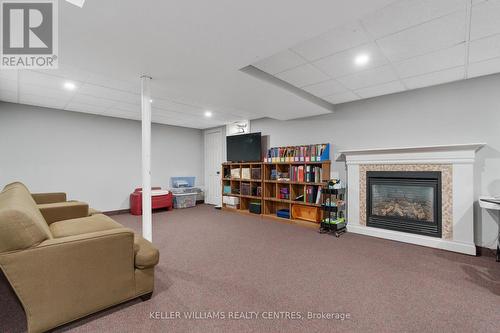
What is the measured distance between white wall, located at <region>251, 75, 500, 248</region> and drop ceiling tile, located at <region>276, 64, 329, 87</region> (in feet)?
4.93

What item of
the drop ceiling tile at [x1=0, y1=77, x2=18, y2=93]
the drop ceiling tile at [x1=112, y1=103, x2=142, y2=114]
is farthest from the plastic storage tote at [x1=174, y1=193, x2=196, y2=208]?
the drop ceiling tile at [x1=0, y1=77, x2=18, y2=93]

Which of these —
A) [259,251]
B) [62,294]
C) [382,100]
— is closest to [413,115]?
[382,100]

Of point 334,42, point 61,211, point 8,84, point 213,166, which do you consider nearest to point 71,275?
point 61,211

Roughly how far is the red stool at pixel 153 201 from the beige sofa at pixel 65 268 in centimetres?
371

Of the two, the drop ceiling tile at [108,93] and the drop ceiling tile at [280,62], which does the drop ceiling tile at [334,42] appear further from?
the drop ceiling tile at [108,93]

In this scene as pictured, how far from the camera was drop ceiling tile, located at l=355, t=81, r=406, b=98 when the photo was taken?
3570 millimetres

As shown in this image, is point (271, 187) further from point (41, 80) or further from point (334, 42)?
point (41, 80)

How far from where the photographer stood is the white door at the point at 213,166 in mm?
7199

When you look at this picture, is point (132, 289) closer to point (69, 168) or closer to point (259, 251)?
point (259, 251)

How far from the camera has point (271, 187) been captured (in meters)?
5.75

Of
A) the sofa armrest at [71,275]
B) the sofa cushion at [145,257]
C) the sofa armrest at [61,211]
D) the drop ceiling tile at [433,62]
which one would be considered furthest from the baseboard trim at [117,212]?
the drop ceiling tile at [433,62]

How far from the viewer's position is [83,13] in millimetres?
1815

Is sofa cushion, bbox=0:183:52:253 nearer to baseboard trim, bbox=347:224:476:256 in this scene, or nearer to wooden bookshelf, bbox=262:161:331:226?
wooden bookshelf, bbox=262:161:331:226

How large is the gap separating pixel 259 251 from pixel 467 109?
369 centimetres
